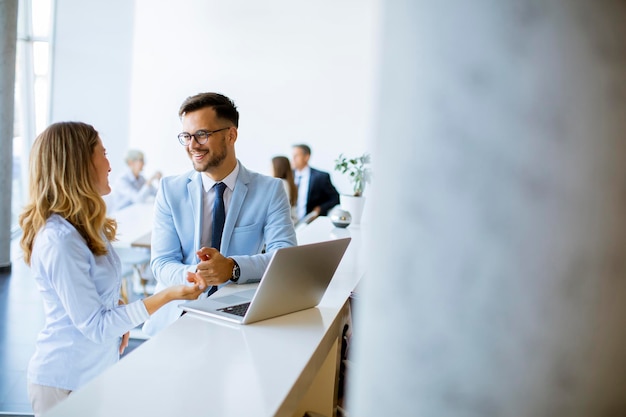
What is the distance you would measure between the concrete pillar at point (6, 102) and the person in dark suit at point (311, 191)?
3.31m

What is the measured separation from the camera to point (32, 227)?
214cm

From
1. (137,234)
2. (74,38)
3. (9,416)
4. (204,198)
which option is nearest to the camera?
(204,198)

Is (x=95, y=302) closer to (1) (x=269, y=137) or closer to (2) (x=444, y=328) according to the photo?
(2) (x=444, y=328)

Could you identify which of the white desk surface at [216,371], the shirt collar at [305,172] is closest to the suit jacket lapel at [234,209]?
the white desk surface at [216,371]

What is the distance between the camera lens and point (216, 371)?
165cm

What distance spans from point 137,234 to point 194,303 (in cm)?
306

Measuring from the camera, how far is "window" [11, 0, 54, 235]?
347 inches

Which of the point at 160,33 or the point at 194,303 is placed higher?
the point at 160,33

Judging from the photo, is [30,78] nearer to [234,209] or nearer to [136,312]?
[234,209]

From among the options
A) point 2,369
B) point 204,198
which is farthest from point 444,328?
point 2,369

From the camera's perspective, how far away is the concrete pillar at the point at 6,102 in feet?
20.4

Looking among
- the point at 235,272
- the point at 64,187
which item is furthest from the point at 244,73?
the point at 64,187

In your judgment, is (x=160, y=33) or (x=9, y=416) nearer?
(x=9, y=416)

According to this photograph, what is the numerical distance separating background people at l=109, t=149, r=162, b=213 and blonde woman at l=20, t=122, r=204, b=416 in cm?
551
